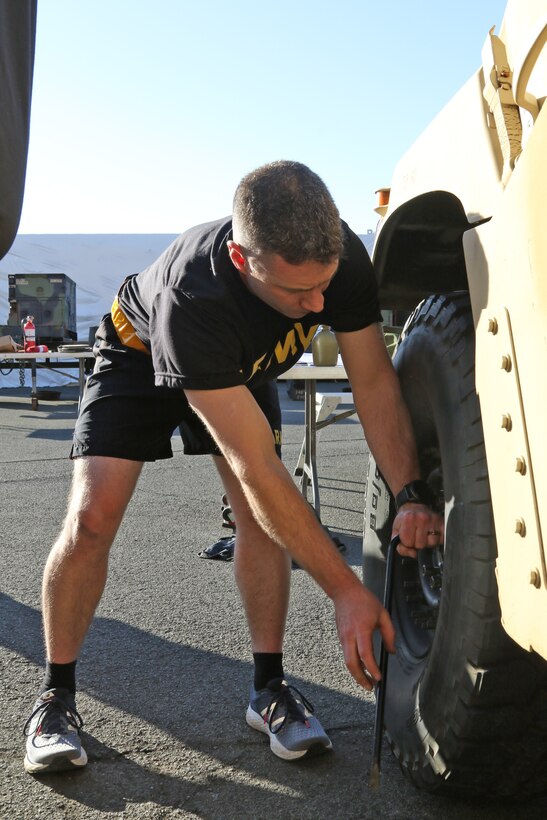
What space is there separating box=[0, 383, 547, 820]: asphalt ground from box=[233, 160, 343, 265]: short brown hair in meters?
1.12

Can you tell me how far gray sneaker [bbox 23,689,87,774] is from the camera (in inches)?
75.9

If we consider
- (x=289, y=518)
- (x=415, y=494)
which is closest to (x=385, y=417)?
(x=415, y=494)

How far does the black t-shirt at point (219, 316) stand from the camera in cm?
176

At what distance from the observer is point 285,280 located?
172cm

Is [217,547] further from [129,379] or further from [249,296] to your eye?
[249,296]

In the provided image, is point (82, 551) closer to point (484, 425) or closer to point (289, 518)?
point (289, 518)

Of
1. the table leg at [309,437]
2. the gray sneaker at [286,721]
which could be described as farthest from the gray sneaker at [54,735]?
the table leg at [309,437]

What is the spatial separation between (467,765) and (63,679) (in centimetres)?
103

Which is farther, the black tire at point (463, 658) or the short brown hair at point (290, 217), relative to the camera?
the short brown hair at point (290, 217)

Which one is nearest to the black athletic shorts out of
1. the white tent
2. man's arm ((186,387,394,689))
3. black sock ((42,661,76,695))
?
man's arm ((186,387,394,689))

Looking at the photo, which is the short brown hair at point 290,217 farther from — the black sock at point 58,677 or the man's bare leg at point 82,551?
the black sock at point 58,677

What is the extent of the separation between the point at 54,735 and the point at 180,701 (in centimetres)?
41

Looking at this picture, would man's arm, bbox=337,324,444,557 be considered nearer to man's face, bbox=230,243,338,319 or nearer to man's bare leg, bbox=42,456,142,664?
man's face, bbox=230,243,338,319

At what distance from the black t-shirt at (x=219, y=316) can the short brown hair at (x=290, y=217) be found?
0.15m
